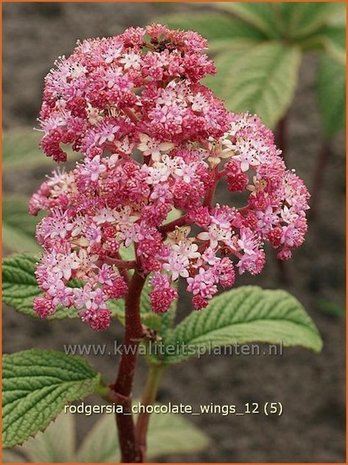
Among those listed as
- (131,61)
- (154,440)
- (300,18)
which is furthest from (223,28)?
(131,61)

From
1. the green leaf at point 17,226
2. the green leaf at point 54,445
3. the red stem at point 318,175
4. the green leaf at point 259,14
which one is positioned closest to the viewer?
the green leaf at point 17,226

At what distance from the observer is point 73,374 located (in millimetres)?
1344

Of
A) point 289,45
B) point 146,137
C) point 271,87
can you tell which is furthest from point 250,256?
point 289,45

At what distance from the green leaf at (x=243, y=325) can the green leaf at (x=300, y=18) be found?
3.30 feet

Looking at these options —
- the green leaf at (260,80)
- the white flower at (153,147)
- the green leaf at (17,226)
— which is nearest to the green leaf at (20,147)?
the green leaf at (17,226)

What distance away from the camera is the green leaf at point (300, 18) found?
7.63ft

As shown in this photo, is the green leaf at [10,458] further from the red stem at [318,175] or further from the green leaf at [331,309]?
the red stem at [318,175]

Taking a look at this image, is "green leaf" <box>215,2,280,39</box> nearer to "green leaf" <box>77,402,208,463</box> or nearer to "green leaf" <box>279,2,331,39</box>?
"green leaf" <box>279,2,331,39</box>

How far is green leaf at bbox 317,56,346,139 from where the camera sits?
A: 251 cm

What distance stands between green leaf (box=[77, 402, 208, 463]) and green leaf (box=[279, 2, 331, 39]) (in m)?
1.04

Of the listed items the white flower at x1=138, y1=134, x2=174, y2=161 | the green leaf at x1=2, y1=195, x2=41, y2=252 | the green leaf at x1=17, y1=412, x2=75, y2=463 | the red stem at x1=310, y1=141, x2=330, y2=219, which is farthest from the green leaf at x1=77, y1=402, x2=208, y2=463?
the white flower at x1=138, y1=134, x2=174, y2=161

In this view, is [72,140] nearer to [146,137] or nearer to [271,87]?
[146,137]

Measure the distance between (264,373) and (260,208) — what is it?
145 cm

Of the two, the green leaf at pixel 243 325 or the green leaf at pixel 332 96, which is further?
the green leaf at pixel 332 96
